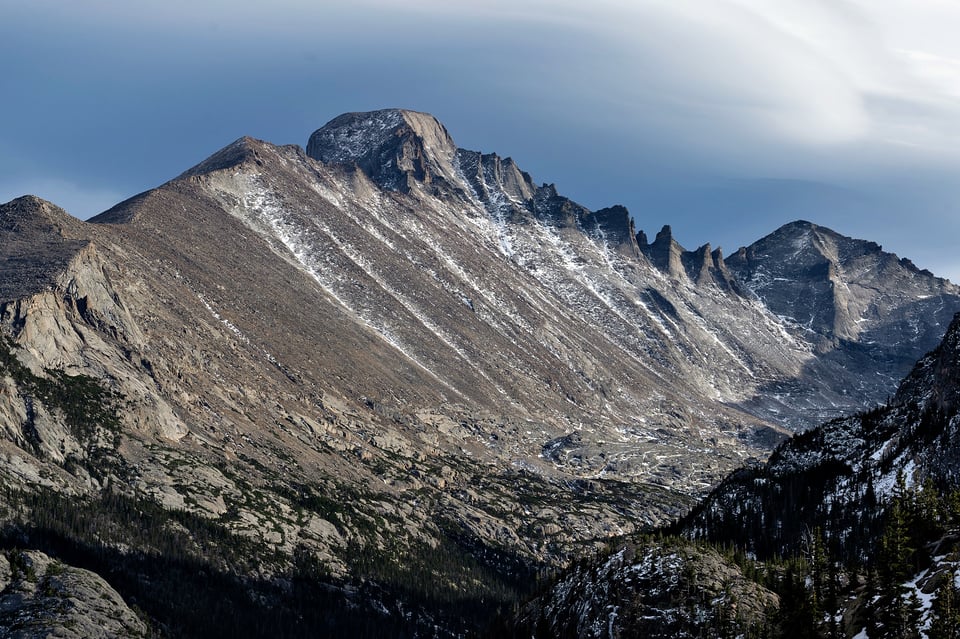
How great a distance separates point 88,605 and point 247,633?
1660 inches

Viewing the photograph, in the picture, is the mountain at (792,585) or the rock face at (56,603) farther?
the rock face at (56,603)

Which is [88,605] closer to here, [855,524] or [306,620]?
[306,620]

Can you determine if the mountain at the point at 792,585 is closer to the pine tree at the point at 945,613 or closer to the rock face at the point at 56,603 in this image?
the pine tree at the point at 945,613

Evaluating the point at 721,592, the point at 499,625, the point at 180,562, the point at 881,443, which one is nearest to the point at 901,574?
the point at 721,592

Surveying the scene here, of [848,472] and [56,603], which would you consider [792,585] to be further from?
[56,603]

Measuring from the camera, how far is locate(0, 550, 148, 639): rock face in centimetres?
13575

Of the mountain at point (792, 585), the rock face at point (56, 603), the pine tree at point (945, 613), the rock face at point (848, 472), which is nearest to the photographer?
the pine tree at point (945, 613)

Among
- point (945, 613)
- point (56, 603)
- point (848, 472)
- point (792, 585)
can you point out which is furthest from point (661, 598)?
point (56, 603)

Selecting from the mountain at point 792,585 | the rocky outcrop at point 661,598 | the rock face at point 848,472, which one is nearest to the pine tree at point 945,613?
the mountain at point 792,585

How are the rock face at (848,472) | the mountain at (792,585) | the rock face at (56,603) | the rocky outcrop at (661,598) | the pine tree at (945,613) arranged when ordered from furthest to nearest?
the rock face at (56,603), the rock face at (848,472), the rocky outcrop at (661,598), the mountain at (792,585), the pine tree at (945,613)

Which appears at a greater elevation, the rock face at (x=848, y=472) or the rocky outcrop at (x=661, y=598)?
the rock face at (x=848, y=472)

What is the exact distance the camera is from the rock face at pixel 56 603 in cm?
13575

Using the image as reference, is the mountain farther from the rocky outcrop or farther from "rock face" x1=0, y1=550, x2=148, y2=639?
"rock face" x1=0, y1=550, x2=148, y2=639

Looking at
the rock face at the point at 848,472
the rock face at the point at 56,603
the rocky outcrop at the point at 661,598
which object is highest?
the rock face at the point at 848,472
